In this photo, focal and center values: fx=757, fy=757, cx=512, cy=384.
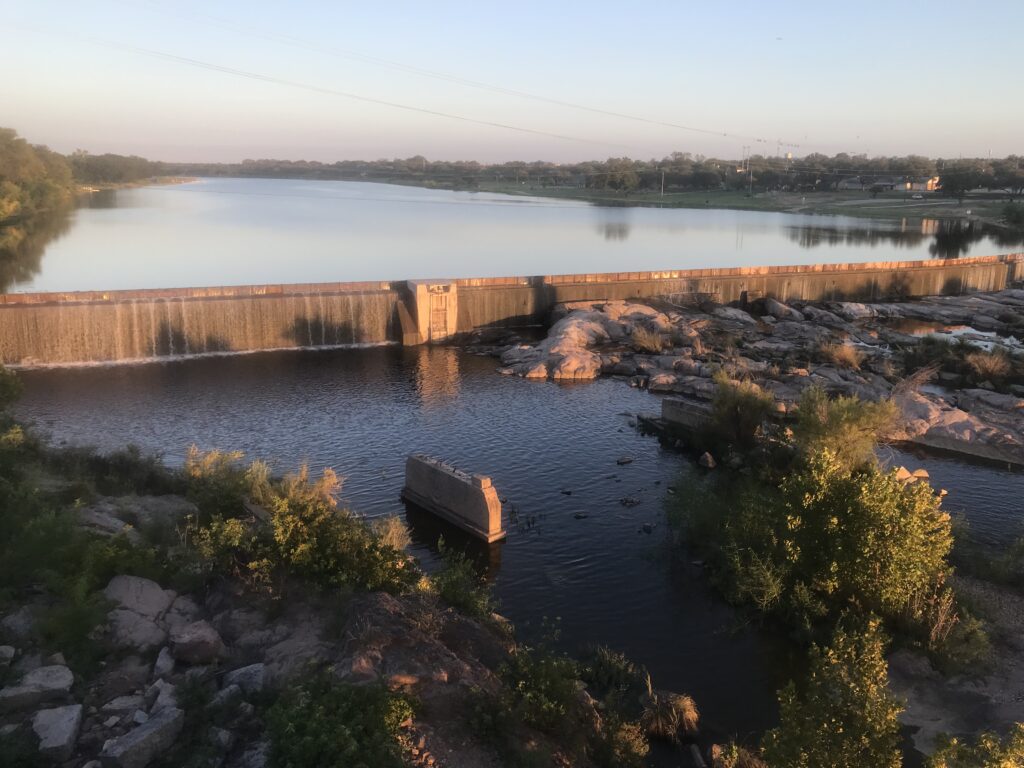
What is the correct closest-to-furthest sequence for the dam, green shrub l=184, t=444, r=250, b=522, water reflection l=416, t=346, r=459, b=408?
green shrub l=184, t=444, r=250, b=522, water reflection l=416, t=346, r=459, b=408, the dam

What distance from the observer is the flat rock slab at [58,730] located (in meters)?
10.1

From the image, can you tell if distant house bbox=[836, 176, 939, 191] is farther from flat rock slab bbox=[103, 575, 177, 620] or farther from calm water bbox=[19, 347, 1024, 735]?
flat rock slab bbox=[103, 575, 177, 620]

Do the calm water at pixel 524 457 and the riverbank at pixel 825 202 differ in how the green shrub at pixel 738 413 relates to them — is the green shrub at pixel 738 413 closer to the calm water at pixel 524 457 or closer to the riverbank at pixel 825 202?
the calm water at pixel 524 457

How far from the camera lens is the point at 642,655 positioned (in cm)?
1733

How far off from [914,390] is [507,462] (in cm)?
1986

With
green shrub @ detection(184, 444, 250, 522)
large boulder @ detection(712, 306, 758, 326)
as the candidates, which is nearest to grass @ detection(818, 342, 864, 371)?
large boulder @ detection(712, 306, 758, 326)

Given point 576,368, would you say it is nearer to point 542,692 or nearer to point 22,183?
point 542,692

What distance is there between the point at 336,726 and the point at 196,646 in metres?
4.48

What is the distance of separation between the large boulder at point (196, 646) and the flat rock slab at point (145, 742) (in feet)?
6.49

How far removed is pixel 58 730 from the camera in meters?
10.3

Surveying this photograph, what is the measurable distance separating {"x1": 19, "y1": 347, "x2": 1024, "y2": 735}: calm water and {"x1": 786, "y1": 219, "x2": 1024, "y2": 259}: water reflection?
70279 millimetres

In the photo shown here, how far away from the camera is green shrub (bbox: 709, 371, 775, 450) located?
94.1 ft

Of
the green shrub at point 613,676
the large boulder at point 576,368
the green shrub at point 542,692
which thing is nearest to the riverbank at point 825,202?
the large boulder at point 576,368

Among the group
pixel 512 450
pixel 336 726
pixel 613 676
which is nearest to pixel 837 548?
pixel 613 676
